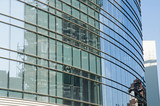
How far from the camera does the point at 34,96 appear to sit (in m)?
29.7

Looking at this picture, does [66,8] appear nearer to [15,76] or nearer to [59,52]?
[59,52]

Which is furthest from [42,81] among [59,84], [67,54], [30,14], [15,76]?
[30,14]

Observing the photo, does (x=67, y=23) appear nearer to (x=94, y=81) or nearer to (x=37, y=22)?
(x=37, y=22)

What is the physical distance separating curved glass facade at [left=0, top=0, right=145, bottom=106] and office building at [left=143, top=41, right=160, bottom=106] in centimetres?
8249

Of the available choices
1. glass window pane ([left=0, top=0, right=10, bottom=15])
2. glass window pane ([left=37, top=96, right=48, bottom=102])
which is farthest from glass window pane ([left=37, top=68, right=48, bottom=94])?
glass window pane ([left=0, top=0, right=10, bottom=15])

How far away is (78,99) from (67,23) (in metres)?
7.48

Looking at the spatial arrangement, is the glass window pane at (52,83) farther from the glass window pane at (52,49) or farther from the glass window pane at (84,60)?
the glass window pane at (84,60)

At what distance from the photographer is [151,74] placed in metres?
131

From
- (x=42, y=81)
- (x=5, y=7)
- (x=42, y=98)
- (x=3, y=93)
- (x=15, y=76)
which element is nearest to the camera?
(x=3, y=93)

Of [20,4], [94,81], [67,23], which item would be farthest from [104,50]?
[20,4]

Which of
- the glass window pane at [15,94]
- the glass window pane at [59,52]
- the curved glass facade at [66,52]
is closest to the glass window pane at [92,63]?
the curved glass facade at [66,52]

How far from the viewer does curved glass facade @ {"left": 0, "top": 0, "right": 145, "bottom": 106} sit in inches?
1142

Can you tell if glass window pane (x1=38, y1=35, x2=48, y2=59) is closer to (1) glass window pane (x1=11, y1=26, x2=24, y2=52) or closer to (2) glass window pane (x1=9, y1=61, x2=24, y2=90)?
(1) glass window pane (x1=11, y1=26, x2=24, y2=52)

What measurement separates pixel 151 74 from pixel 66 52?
101 metres
